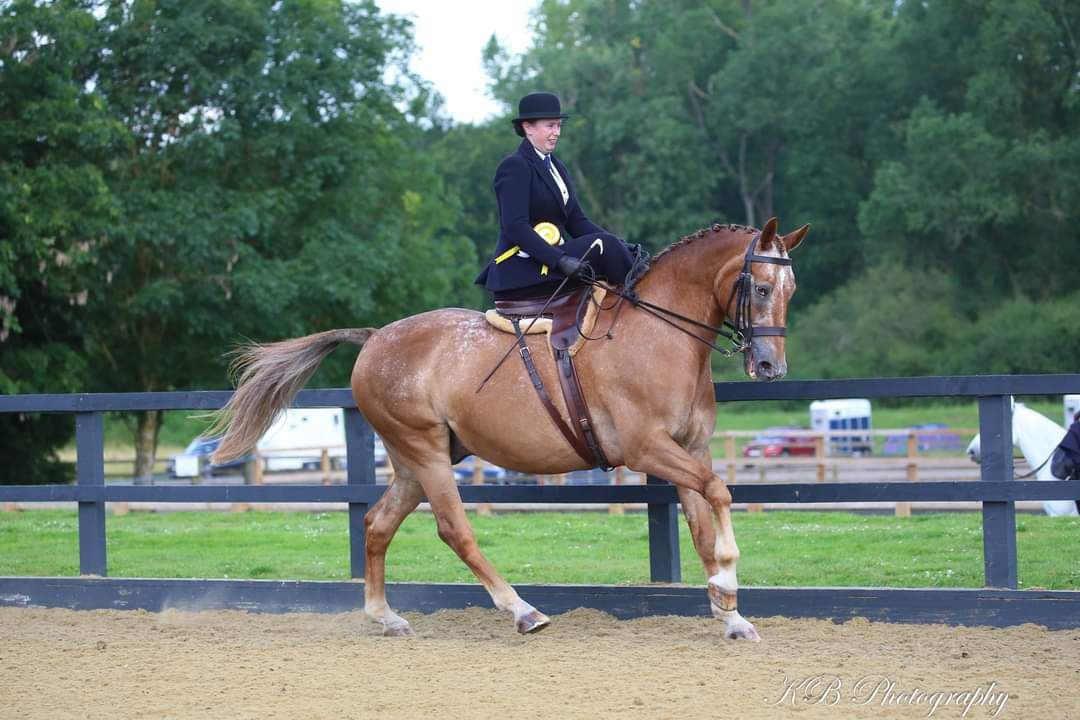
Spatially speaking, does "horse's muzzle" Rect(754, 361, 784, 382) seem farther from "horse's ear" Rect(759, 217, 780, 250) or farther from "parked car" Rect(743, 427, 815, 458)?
"parked car" Rect(743, 427, 815, 458)

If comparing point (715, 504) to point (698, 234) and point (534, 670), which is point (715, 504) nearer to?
point (534, 670)

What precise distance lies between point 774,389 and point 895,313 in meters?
42.2

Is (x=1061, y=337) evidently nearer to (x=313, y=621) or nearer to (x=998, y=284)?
(x=998, y=284)

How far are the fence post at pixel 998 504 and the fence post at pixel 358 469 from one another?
3.66 m

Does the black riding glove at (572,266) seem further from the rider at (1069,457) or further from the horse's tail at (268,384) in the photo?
the rider at (1069,457)

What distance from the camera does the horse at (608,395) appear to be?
6.55m

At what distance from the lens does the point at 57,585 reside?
8438 millimetres

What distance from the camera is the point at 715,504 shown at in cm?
647

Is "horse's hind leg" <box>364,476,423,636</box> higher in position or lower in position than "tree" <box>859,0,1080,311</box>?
lower

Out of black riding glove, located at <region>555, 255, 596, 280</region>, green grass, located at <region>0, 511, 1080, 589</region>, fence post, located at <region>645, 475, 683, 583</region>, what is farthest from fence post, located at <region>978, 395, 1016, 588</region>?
black riding glove, located at <region>555, 255, 596, 280</region>

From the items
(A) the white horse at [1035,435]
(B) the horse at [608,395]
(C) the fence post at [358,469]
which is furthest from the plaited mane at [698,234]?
(A) the white horse at [1035,435]

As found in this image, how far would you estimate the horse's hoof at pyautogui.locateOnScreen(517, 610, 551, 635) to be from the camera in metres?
6.73

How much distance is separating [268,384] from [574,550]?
4156 millimetres

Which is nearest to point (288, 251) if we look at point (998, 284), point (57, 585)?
point (57, 585)
